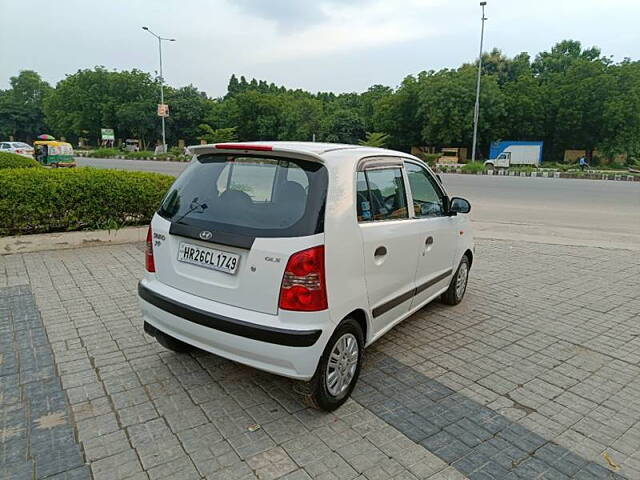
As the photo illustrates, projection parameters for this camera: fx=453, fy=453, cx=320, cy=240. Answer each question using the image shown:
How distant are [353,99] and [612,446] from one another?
63.2 meters

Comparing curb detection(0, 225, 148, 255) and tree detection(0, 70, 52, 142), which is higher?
tree detection(0, 70, 52, 142)

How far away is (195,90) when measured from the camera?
6581cm

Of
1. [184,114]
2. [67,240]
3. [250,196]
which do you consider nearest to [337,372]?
[250,196]

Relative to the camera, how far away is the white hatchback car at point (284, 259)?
2623 mm

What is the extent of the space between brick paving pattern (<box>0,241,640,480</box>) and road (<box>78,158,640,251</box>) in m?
4.81

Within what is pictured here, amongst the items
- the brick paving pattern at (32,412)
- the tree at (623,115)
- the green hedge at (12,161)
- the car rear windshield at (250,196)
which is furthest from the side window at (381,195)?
the tree at (623,115)

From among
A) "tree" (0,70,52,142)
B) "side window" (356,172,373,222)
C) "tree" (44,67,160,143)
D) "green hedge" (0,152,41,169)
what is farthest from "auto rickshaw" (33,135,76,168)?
"tree" (0,70,52,142)

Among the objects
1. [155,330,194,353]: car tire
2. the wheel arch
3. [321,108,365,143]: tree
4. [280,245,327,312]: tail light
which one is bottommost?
[155,330,194,353]: car tire

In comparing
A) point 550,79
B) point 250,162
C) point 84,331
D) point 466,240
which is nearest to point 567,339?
point 466,240

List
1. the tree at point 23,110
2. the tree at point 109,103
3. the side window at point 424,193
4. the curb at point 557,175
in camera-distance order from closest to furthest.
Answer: the side window at point 424,193 → the curb at point 557,175 → the tree at point 109,103 → the tree at point 23,110

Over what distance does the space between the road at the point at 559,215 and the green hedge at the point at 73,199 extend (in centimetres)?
686

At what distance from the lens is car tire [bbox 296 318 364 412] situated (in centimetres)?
281

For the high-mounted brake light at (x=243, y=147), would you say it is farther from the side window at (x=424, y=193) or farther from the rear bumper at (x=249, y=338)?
the side window at (x=424, y=193)

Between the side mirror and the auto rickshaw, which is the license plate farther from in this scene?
the auto rickshaw
